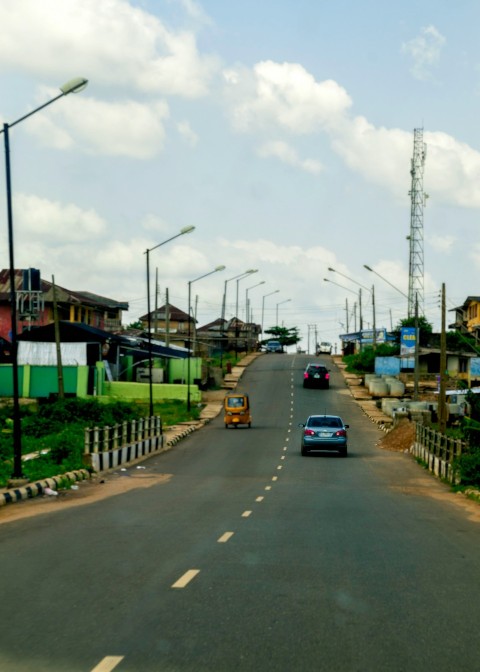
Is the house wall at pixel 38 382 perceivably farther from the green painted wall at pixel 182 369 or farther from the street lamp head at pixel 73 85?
the street lamp head at pixel 73 85

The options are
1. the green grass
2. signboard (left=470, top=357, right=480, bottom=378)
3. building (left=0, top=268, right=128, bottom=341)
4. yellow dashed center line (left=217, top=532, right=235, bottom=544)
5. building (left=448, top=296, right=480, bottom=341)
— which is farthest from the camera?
building (left=448, top=296, right=480, bottom=341)

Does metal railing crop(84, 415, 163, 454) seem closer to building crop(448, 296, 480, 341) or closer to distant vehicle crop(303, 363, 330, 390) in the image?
distant vehicle crop(303, 363, 330, 390)

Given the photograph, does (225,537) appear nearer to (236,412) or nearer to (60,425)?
(60,425)

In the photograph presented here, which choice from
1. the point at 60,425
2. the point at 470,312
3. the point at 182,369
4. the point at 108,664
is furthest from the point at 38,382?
the point at 108,664

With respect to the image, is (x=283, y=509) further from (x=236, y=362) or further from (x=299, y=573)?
(x=236, y=362)

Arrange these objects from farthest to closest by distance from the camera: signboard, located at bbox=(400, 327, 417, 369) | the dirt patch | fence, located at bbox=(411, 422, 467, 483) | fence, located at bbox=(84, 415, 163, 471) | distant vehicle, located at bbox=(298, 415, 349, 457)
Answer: signboard, located at bbox=(400, 327, 417, 369)
the dirt patch
distant vehicle, located at bbox=(298, 415, 349, 457)
fence, located at bbox=(84, 415, 163, 471)
fence, located at bbox=(411, 422, 467, 483)

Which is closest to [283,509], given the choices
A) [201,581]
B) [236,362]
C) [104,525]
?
[104,525]

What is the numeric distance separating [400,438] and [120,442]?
18574 mm

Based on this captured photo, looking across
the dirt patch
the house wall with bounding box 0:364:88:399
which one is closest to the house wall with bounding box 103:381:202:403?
the house wall with bounding box 0:364:88:399

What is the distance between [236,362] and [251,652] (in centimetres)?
11154

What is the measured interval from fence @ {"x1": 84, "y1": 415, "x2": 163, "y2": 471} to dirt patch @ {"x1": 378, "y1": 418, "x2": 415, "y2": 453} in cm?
1210

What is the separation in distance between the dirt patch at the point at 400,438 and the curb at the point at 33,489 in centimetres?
2481

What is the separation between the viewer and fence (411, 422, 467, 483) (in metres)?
31.8

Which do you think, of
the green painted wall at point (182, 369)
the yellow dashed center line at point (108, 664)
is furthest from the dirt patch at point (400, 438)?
the yellow dashed center line at point (108, 664)
